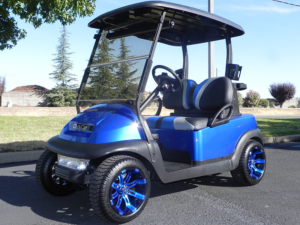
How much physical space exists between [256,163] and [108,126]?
2.30m

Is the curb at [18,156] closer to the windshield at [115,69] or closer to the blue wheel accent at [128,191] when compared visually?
the windshield at [115,69]

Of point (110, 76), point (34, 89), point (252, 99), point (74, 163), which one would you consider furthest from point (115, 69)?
point (34, 89)

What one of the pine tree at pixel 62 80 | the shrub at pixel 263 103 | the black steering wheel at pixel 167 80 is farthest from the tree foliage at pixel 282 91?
the black steering wheel at pixel 167 80

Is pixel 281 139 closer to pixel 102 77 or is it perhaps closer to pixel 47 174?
pixel 102 77

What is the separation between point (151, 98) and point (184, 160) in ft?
2.66

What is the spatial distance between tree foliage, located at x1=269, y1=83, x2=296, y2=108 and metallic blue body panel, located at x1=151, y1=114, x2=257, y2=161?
110 feet

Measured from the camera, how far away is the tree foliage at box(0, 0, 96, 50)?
8.23 m

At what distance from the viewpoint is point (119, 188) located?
290 centimetres

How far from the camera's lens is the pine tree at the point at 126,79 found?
3377mm

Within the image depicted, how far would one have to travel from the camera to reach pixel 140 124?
3170mm

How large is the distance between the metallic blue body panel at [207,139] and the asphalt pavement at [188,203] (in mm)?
522

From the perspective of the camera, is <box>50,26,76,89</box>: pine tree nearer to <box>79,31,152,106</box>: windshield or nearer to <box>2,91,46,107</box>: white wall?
<box>2,91,46,107</box>: white wall

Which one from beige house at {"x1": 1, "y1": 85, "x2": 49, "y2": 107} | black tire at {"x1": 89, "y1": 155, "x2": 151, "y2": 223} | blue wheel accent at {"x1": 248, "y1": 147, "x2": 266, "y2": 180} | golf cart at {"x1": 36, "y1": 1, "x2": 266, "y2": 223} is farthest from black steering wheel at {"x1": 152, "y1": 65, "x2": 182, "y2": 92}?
beige house at {"x1": 1, "y1": 85, "x2": 49, "y2": 107}

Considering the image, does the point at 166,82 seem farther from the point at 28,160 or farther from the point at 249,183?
the point at 28,160
